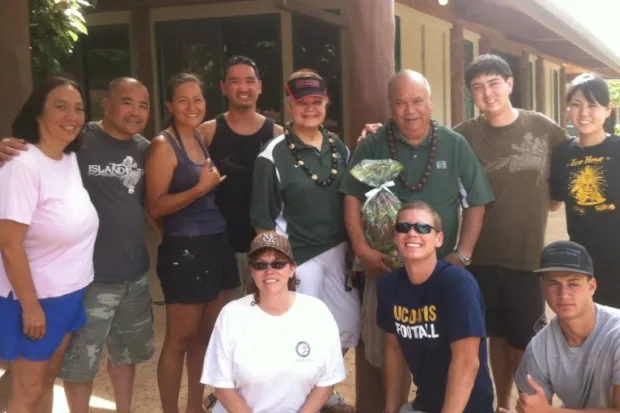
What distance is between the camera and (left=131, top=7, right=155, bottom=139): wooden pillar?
30.8ft

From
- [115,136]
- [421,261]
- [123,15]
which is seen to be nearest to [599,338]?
[421,261]

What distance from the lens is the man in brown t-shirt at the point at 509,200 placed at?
338 centimetres

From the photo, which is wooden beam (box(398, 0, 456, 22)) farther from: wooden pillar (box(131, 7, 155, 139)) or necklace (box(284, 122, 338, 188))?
necklace (box(284, 122, 338, 188))

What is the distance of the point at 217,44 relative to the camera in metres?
9.30

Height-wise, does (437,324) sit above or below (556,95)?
below

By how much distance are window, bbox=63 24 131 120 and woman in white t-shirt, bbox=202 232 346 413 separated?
7809 mm

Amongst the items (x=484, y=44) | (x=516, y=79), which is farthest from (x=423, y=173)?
(x=516, y=79)

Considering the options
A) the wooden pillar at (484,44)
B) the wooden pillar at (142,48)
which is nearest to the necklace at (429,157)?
the wooden pillar at (142,48)

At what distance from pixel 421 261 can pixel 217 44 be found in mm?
7178

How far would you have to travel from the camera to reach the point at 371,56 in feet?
12.2

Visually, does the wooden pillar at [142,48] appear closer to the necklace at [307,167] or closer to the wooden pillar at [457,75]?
the wooden pillar at [457,75]

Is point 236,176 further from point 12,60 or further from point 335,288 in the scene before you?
point 12,60

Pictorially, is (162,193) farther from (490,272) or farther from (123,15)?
(123,15)

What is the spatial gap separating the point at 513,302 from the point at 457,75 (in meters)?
7.10
